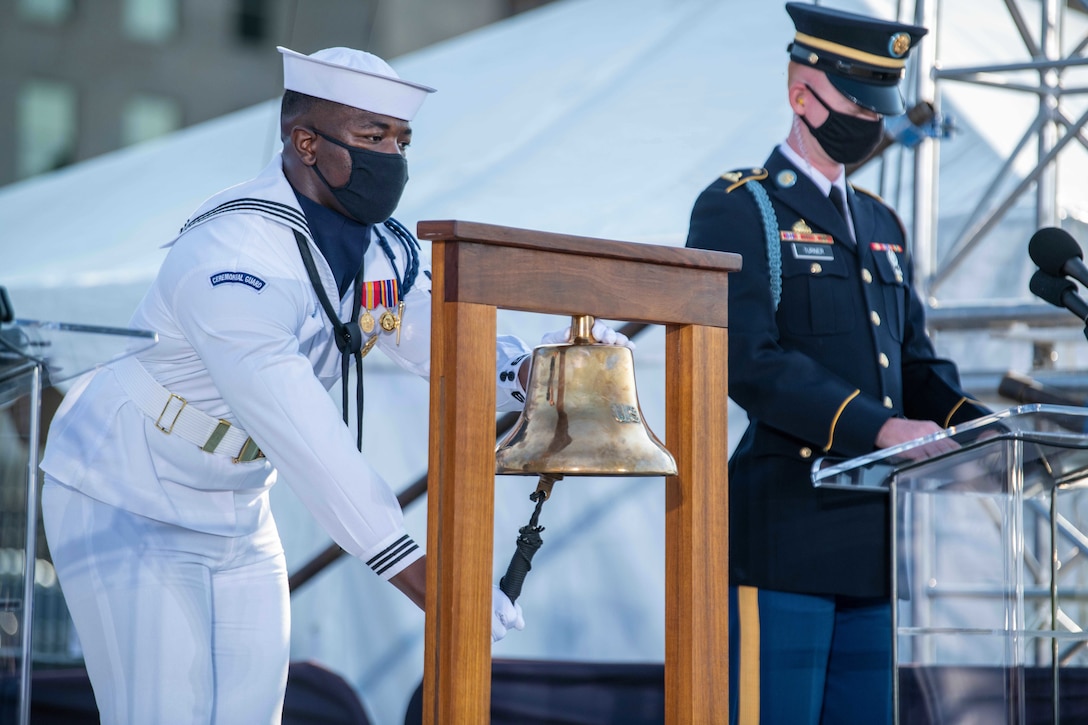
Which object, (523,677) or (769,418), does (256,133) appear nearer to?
(523,677)

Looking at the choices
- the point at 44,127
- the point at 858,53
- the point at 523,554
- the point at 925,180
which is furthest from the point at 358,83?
the point at 44,127

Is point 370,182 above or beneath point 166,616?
above

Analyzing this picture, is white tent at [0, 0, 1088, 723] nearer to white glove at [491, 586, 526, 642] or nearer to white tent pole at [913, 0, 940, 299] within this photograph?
white tent pole at [913, 0, 940, 299]

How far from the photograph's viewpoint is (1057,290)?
237 cm

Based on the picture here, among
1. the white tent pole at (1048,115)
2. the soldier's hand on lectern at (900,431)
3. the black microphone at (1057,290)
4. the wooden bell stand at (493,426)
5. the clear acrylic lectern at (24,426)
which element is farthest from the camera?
the white tent pole at (1048,115)

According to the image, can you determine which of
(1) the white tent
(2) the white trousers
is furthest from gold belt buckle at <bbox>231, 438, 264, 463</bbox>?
(1) the white tent

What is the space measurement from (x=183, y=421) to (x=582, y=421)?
2.28 ft

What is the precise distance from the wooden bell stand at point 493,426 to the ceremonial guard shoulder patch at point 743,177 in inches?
27.4

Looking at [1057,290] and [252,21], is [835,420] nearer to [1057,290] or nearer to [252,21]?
[1057,290]

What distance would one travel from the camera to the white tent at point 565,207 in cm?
441

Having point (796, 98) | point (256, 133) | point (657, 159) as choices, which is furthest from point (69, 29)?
point (796, 98)

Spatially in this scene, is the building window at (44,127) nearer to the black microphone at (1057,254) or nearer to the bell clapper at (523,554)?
the black microphone at (1057,254)

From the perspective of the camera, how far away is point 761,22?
5.70 m

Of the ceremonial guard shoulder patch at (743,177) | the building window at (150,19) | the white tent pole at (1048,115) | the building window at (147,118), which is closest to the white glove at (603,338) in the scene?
the ceremonial guard shoulder patch at (743,177)
